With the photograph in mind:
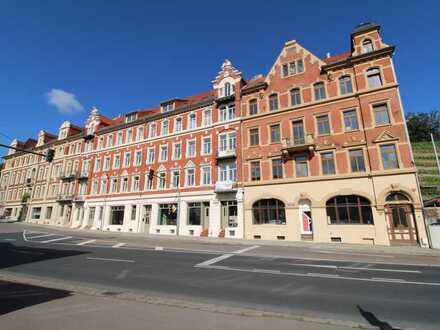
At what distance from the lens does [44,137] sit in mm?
50406

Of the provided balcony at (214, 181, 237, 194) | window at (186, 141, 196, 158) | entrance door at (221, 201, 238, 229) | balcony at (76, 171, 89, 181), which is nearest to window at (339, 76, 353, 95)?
balcony at (214, 181, 237, 194)

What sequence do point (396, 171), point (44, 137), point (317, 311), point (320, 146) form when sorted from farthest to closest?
point (44, 137), point (320, 146), point (396, 171), point (317, 311)

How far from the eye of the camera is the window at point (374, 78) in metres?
22.2

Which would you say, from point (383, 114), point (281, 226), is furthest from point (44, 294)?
point (383, 114)

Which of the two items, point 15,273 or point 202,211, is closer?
point 15,273

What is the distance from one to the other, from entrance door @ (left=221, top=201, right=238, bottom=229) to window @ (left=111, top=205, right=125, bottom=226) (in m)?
15.3

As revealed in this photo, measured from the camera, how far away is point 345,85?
23.5m

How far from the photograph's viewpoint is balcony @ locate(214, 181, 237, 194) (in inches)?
1022

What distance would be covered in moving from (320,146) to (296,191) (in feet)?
15.7

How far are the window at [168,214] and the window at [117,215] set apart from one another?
670 centimetres

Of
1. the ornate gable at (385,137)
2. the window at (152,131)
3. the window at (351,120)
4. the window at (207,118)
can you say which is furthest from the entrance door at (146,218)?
the ornate gable at (385,137)

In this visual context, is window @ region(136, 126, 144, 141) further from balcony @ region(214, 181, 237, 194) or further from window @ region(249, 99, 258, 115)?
window @ region(249, 99, 258, 115)

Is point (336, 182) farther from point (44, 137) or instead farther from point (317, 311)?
point (44, 137)

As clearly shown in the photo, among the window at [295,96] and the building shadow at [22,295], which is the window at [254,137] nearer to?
the window at [295,96]
